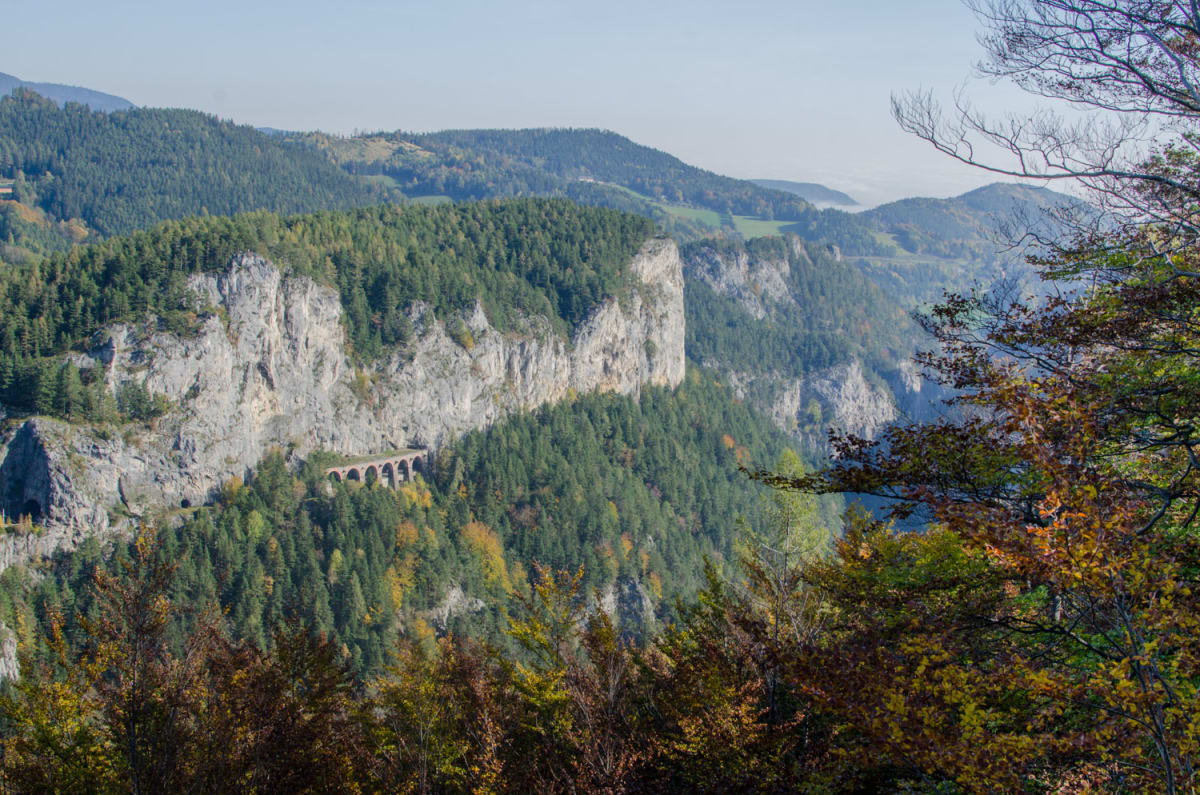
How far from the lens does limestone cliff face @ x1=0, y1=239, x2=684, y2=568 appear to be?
205ft

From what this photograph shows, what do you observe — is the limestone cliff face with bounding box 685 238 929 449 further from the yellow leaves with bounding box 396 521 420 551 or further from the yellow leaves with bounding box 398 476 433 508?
the yellow leaves with bounding box 396 521 420 551

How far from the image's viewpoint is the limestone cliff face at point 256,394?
6253 centimetres

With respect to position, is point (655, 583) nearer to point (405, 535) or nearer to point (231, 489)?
point (405, 535)

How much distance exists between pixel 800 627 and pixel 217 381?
252 feet

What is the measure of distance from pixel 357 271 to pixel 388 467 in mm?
26700

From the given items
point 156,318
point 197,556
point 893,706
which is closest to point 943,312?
point 893,706

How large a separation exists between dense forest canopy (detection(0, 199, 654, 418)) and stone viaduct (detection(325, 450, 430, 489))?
13574mm

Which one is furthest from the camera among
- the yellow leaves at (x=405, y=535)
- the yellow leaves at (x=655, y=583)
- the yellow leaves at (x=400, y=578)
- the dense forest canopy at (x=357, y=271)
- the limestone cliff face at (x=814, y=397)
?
the limestone cliff face at (x=814, y=397)

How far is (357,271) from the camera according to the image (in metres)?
97.8

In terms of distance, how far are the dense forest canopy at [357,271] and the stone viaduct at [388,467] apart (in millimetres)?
13574

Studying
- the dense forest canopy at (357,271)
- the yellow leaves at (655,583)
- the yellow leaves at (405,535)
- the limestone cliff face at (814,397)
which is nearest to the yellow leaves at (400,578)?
the yellow leaves at (405,535)

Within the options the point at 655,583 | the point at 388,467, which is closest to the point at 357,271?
the point at 388,467

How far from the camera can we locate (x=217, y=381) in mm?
76125

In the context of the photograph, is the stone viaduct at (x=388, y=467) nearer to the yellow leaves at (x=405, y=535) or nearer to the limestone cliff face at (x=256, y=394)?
the limestone cliff face at (x=256, y=394)
